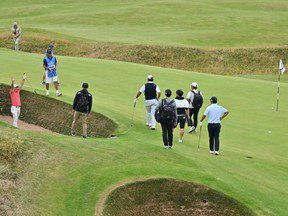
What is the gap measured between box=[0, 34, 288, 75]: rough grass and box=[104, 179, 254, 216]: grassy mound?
3632 cm

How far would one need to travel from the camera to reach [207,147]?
2153 cm

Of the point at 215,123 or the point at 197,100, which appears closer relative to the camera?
the point at 215,123

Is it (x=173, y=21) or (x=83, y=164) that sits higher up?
(x=173, y=21)

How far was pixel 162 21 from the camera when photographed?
73.9 metres

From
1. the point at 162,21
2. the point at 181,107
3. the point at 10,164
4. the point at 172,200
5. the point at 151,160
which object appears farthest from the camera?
the point at 162,21

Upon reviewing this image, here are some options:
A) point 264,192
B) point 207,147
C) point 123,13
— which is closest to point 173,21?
point 123,13

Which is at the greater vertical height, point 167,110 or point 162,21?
point 162,21

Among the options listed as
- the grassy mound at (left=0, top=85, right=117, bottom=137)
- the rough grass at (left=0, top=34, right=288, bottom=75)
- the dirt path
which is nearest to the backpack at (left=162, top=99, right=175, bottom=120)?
the grassy mound at (left=0, top=85, right=117, bottom=137)

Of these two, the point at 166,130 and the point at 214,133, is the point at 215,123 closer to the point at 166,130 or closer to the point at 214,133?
the point at 214,133

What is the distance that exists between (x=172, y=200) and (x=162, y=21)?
2372 inches

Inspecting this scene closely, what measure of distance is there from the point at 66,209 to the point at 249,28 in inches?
2260

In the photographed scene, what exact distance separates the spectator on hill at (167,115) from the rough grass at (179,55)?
3260 cm

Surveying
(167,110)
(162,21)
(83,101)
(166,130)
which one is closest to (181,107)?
(166,130)

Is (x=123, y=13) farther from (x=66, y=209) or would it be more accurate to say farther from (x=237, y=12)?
(x=66, y=209)
